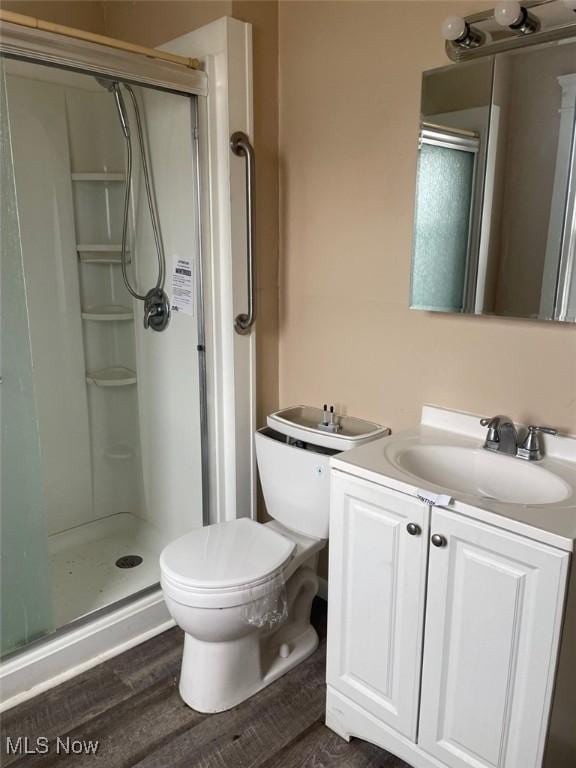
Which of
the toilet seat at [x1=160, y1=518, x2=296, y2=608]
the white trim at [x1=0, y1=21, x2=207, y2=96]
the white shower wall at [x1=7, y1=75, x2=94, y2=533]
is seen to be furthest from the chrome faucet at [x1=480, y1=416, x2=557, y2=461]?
the white shower wall at [x1=7, y1=75, x2=94, y2=533]

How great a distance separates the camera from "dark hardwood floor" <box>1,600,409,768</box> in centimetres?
164

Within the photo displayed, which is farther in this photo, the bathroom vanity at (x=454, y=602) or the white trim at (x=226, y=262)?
the white trim at (x=226, y=262)

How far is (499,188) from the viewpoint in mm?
→ 1616

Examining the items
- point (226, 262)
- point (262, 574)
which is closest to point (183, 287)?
point (226, 262)

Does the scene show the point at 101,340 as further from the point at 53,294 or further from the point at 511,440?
the point at 511,440

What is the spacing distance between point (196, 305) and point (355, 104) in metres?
0.87

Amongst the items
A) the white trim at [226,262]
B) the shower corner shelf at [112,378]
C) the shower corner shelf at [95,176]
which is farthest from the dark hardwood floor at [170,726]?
the shower corner shelf at [95,176]

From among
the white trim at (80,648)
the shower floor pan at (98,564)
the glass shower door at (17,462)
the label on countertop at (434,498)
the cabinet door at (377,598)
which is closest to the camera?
the label on countertop at (434,498)

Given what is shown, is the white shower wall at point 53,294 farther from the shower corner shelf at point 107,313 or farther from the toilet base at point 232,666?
the toilet base at point 232,666

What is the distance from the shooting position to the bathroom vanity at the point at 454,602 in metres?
1.23

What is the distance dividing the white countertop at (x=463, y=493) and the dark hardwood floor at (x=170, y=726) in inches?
32.0

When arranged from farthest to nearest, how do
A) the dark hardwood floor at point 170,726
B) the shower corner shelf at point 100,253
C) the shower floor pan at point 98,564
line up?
the shower corner shelf at point 100,253, the shower floor pan at point 98,564, the dark hardwood floor at point 170,726

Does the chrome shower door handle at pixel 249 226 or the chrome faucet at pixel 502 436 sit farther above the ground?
the chrome shower door handle at pixel 249 226

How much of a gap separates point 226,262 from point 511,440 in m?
1.11
